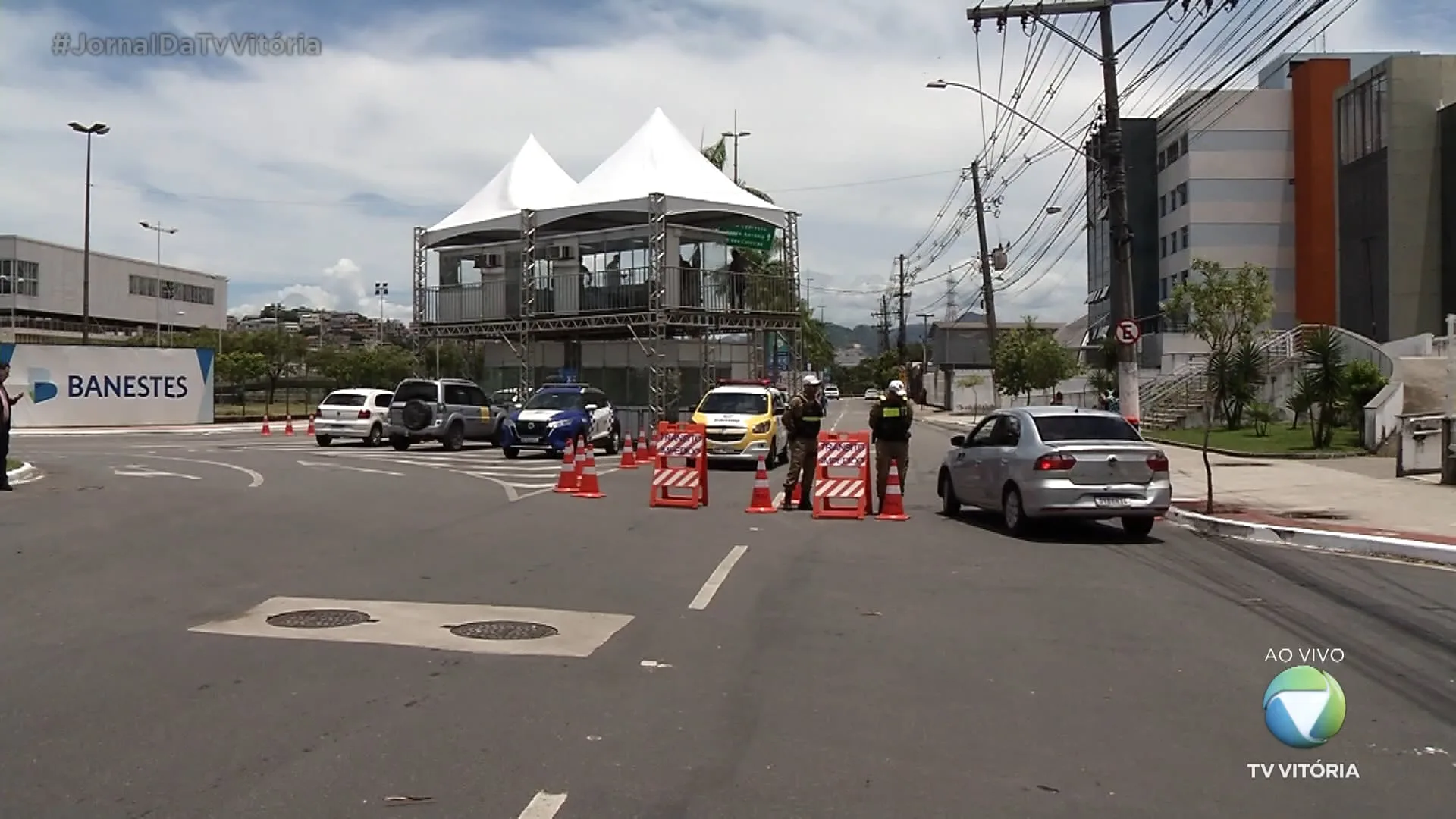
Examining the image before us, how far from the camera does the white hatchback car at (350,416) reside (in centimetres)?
3403

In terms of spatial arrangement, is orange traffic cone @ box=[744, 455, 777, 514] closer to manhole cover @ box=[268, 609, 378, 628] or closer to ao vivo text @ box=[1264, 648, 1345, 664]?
manhole cover @ box=[268, 609, 378, 628]

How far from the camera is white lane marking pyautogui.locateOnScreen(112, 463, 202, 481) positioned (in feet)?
72.5

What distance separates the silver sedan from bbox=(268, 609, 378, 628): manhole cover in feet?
26.4

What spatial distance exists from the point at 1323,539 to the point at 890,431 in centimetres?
562

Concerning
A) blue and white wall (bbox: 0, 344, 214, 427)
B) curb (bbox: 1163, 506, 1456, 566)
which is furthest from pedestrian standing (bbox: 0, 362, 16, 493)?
blue and white wall (bbox: 0, 344, 214, 427)

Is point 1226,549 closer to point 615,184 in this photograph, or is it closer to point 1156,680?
point 1156,680

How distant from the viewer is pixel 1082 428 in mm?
14898

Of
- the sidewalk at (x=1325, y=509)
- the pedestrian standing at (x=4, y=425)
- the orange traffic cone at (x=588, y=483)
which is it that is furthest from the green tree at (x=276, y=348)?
the sidewalk at (x=1325, y=509)

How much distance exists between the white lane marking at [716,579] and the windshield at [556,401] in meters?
17.2

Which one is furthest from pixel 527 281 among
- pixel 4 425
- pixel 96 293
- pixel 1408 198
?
pixel 96 293

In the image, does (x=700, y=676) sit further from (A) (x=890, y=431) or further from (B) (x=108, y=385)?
(B) (x=108, y=385)

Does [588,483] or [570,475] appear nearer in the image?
[588,483]

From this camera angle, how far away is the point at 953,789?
215 inches

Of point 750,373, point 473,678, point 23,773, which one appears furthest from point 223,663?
point 750,373
